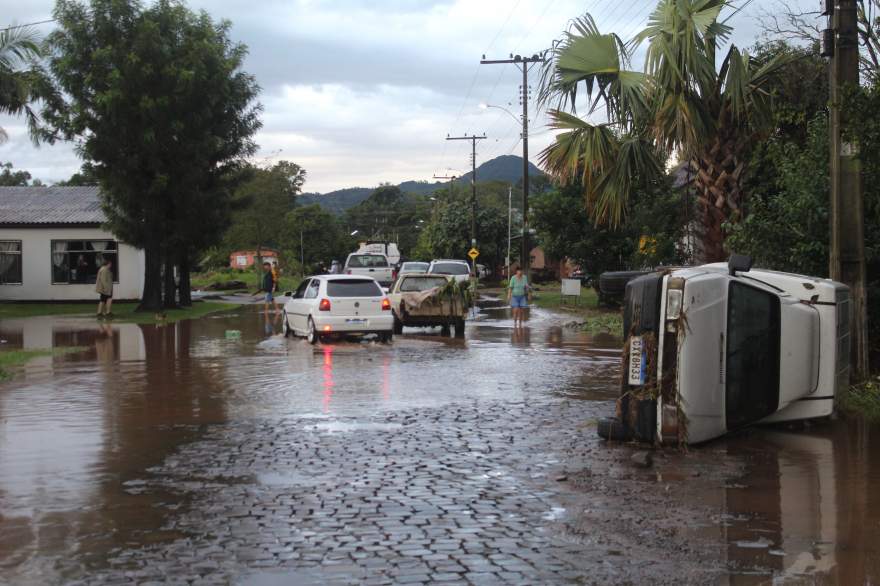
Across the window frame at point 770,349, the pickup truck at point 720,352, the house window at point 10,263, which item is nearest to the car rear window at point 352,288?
the pickup truck at point 720,352

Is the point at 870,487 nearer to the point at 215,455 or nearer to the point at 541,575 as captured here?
the point at 541,575

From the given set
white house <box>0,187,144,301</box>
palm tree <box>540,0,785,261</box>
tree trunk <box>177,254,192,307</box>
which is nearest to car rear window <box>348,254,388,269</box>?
tree trunk <box>177,254,192,307</box>

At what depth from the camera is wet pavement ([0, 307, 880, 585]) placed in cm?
573

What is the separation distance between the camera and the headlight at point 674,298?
866cm

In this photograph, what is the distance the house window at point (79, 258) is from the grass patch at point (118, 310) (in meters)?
1.45

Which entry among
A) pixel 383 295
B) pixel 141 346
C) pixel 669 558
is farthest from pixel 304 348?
pixel 669 558

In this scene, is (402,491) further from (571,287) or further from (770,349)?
(571,287)

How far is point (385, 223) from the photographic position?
146 meters

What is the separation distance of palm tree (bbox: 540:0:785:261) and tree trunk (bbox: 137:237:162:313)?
2065cm

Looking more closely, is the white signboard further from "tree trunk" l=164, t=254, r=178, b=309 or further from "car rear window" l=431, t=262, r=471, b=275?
"tree trunk" l=164, t=254, r=178, b=309

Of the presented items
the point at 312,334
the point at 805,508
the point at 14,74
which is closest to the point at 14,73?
the point at 14,74

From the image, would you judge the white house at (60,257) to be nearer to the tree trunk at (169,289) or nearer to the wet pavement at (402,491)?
the tree trunk at (169,289)

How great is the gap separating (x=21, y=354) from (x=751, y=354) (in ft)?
47.7

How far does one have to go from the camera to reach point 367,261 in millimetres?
42125
